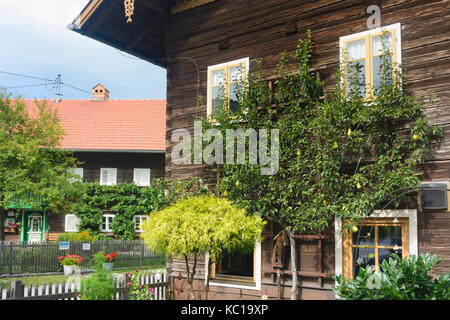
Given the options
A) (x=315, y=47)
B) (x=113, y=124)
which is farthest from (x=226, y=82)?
(x=113, y=124)

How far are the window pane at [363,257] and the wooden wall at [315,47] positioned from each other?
0.41 m

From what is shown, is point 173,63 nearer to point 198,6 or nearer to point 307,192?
point 198,6

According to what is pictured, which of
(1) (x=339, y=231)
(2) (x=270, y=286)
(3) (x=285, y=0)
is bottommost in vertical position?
(2) (x=270, y=286)

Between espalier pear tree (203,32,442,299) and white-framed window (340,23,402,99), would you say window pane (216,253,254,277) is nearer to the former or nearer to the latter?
espalier pear tree (203,32,442,299)

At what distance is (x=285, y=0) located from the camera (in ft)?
30.4

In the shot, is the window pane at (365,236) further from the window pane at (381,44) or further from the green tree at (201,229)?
the window pane at (381,44)

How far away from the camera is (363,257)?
7777mm

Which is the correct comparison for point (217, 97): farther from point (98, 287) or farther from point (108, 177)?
point (108, 177)

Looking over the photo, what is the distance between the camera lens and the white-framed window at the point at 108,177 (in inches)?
1000

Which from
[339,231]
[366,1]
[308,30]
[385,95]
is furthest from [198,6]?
[339,231]

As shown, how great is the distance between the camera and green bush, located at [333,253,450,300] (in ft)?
16.8

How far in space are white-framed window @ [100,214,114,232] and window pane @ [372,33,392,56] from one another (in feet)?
64.9

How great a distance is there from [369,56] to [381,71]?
1.27 ft

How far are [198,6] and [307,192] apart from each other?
5.41 meters
